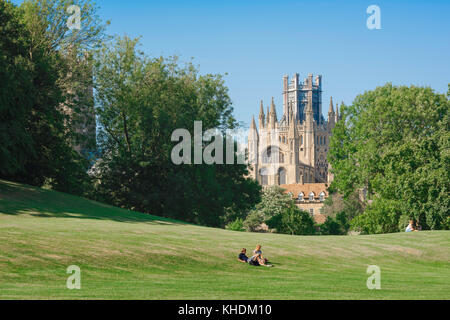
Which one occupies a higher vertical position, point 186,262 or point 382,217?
point 382,217

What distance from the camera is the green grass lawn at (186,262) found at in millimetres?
18859

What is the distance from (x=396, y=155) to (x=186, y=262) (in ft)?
117

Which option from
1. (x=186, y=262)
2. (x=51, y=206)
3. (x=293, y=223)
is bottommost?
(x=186, y=262)

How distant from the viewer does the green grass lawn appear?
1886 centimetres

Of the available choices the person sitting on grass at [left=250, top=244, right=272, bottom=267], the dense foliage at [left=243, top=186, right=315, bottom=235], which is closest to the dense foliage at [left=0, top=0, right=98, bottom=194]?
the person sitting on grass at [left=250, top=244, right=272, bottom=267]

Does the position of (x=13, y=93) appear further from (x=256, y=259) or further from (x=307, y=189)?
(x=307, y=189)

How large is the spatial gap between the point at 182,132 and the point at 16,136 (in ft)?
65.9

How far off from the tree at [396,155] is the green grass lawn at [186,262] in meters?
15.6

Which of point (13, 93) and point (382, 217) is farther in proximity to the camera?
point (382, 217)

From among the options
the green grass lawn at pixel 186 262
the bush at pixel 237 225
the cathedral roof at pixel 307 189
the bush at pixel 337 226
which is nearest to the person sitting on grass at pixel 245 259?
the green grass lawn at pixel 186 262

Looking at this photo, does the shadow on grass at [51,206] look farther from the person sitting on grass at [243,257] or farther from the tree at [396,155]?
the tree at [396,155]

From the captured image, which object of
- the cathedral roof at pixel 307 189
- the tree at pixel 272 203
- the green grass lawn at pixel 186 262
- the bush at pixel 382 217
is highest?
the cathedral roof at pixel 307 189

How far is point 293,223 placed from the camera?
101m

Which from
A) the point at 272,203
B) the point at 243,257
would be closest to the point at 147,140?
the point at 243,257
